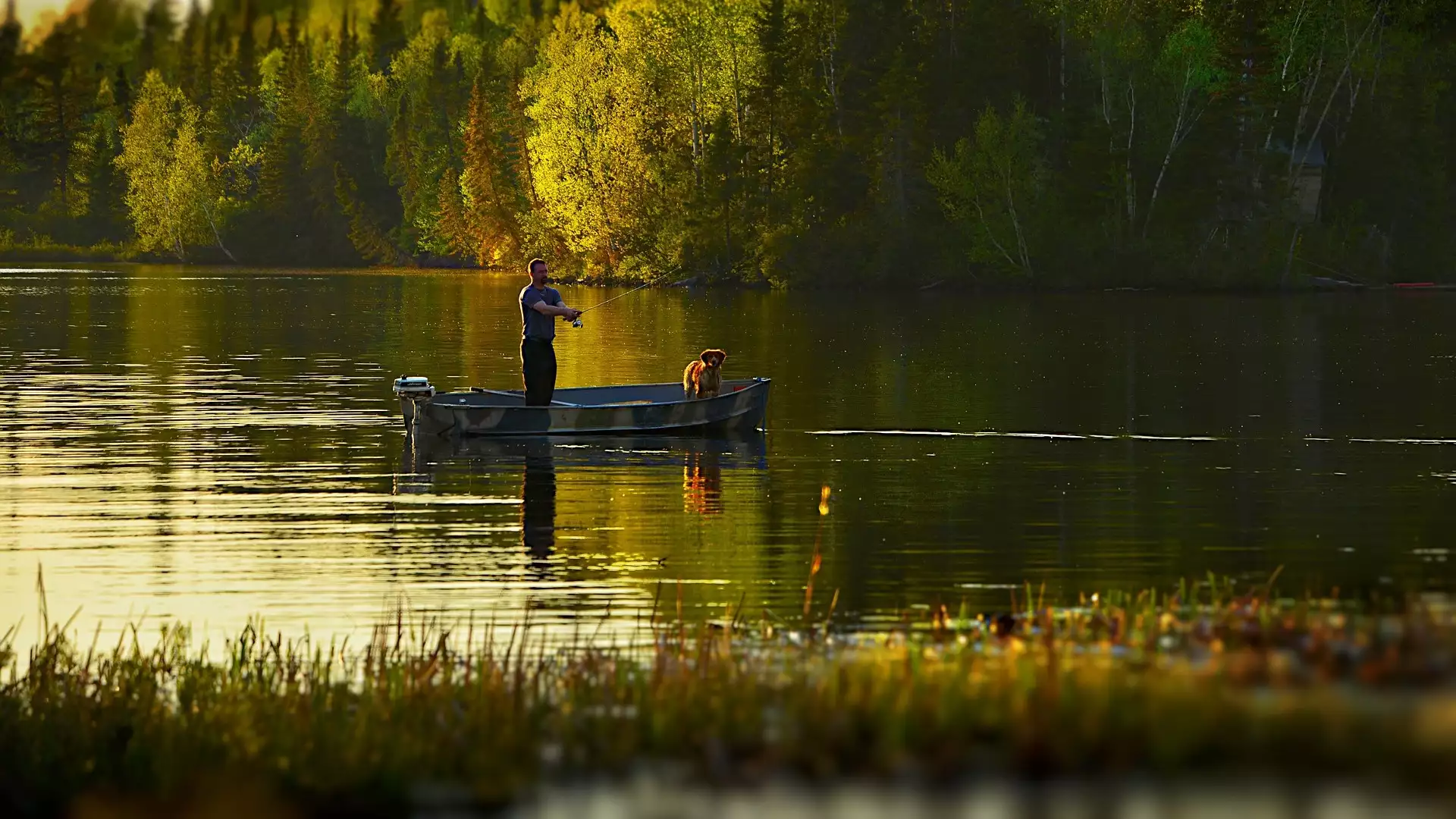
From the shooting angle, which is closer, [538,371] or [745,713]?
[745,713]

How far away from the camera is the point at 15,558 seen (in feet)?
64.2

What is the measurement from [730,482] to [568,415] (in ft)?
15.9

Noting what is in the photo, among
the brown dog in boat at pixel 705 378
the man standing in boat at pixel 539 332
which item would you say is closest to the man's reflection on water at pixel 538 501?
the man standing in boat at pixel 539 332

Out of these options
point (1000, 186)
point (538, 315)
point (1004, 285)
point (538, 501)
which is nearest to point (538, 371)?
point (538, 315)

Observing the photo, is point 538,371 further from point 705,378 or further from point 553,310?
point 705,378

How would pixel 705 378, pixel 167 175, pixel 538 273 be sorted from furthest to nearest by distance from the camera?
1. pixel 167 175
2. pixel 705 378
3. pixel 538 273

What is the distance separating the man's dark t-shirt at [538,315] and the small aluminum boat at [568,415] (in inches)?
49.4

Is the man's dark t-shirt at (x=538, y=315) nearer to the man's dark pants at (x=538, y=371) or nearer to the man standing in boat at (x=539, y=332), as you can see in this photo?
the man standing in boat at (x=539, y=332)

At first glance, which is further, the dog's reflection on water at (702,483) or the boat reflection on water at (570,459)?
the boat reflection on water at (570,459)

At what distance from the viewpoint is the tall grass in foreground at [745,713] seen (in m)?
9.98

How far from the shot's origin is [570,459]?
29312 mm

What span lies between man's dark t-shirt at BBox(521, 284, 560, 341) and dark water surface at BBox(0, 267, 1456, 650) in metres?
1.66

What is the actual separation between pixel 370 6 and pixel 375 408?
26211 millimetres

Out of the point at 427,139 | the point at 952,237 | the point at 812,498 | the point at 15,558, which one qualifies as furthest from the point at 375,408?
the point at 427,139
